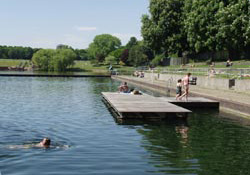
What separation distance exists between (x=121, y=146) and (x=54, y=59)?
11984cm

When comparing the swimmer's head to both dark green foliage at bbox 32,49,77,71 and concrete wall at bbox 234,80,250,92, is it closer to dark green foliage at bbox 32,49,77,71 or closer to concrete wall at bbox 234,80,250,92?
concrete wall at bbox 234,80,250,92

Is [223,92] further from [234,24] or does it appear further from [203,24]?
[203,24]

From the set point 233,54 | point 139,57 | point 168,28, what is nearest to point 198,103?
point 233,54

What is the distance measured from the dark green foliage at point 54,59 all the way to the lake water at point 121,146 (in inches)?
4333

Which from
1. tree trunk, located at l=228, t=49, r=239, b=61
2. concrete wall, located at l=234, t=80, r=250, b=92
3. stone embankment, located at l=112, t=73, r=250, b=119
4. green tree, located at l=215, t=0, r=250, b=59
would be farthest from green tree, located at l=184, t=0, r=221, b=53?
concrete wall, located at l=234, t=80, r=250, b=92

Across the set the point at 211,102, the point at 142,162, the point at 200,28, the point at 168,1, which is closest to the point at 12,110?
the point at 211,102

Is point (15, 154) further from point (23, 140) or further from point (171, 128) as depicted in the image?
point (171, 128)

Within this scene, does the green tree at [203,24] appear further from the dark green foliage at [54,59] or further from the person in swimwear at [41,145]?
the dark green foliage at [54,59]

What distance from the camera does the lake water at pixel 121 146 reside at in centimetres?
1033

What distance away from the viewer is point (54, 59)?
12988 centimetres

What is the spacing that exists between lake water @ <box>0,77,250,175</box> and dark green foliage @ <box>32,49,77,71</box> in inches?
4333

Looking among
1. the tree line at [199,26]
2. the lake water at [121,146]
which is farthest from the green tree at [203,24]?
the lake water at [121,146]

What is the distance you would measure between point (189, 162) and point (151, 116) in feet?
26.1

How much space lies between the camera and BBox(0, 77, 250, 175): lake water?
10.3 metres
